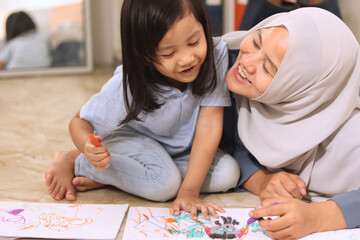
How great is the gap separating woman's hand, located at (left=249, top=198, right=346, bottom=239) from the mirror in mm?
2349

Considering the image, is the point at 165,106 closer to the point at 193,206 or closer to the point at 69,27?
the point at 193,206

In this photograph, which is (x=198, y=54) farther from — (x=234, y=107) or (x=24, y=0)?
(x=24, y=0)

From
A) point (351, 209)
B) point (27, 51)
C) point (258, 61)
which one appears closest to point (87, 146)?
point (258, 61)

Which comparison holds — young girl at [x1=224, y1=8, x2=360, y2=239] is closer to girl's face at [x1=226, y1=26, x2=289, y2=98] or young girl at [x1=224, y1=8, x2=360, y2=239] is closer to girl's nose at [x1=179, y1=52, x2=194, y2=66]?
girl's face at [x1=226, y1=26, x2=289, y2=98]

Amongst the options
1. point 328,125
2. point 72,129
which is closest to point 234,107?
point 328,125

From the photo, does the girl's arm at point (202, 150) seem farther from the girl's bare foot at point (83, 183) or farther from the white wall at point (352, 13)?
the white wall at point (352, 13)

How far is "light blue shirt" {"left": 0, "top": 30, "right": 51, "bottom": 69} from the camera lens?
3.00 meters

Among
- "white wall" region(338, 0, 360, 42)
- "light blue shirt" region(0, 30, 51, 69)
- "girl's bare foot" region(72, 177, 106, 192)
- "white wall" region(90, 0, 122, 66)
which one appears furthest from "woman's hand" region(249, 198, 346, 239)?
"light blue shirt" region(0, 30, 51, 69)

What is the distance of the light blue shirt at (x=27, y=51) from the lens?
3002 mm

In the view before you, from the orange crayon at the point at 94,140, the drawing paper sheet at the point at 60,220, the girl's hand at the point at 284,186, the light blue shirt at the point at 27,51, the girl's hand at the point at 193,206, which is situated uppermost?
the orange crayon at the point at 94,140

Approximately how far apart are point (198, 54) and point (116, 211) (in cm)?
40

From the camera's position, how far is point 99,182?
3.85 ft

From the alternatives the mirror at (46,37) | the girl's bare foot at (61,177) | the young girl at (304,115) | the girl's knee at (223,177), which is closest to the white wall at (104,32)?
the mirror at (46,37)

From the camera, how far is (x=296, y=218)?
2.86 feet
